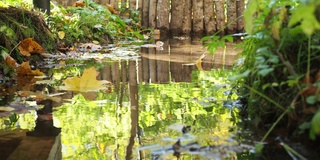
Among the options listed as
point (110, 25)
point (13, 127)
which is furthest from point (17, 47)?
point (110, 25)

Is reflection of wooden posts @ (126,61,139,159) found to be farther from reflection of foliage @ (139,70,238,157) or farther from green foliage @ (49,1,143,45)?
green foliage @ (49,1,143,45)

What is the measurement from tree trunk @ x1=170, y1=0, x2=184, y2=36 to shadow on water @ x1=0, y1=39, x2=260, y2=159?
491 cm

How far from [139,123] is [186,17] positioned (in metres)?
6.08

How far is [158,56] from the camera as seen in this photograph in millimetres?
4066

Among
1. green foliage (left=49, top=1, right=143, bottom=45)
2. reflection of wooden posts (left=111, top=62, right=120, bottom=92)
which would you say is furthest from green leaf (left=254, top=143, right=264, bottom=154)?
green foliage (left=49, top=1, right=143, bottom=45)

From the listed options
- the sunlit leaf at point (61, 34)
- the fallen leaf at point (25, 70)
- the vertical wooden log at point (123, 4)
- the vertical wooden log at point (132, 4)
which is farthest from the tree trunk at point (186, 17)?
the fallen leaf at point (25, 70)

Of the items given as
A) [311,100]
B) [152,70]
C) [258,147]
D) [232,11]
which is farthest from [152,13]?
[311,100]

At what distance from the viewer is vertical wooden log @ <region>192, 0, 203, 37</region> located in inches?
292

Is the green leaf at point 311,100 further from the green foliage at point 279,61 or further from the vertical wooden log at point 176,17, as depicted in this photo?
the vertical wooden log at point 176,17

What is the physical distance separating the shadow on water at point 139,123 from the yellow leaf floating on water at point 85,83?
7 centimetres

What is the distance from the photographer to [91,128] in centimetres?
150

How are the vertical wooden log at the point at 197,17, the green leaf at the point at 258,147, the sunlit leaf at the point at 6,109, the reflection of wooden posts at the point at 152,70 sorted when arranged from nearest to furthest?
the green leaf at the point at 258,147 → the sunlit leaf at the point at 6,109 → the reflection of wooden posts at the point at 152,70 → the vertical wooden log at the point at 197,17

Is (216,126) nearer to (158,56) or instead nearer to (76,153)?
(76,153)

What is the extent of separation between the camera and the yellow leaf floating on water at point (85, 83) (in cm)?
221
